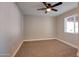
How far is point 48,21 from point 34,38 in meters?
1.36

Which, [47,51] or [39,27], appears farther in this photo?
[39,27]

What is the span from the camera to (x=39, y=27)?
22.2 ft

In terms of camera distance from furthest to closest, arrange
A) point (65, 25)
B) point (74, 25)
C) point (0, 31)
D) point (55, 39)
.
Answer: point (55, 39) → point (65, 25) → point (74, 25) → point (0, 31)

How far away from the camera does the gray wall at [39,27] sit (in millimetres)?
6629

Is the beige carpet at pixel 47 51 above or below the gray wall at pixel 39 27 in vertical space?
below

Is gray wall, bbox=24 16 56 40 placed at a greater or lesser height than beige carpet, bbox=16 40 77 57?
greater

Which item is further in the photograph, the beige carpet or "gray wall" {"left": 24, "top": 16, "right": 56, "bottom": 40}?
"gray wall" {"left": 24, "top": 16, "right": 56, "bottom": 40}

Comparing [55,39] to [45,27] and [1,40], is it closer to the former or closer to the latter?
[45,27]

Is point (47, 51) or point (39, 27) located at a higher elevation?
point (39, 27)

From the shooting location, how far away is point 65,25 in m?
5.66

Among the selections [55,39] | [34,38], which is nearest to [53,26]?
[55,39]

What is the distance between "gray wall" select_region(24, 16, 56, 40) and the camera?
6.63 m

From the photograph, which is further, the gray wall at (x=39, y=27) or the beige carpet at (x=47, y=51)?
the gray wall at (x=39, y=27)

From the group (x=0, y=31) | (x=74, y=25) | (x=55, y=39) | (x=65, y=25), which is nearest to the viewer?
(x=0, y=31)
